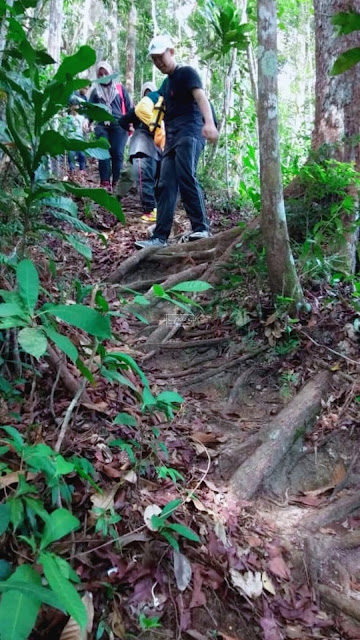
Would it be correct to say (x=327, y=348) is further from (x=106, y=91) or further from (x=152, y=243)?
(x=106, y=91)

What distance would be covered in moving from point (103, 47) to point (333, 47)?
14.3m

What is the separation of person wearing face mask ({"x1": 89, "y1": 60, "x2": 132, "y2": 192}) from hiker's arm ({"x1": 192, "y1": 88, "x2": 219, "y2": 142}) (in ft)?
9.33

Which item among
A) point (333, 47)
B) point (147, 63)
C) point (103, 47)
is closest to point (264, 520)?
point (333, 47)

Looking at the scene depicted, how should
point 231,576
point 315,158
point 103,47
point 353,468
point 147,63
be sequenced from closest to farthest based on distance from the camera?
1. point 231,576
2. point 353,468
3. point 315,158
4. point 103,47
5. point 147,63

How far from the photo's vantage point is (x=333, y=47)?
13.8 ft

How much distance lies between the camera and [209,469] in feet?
8.00

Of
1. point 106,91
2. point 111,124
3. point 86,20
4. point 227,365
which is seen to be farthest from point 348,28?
point 86,20

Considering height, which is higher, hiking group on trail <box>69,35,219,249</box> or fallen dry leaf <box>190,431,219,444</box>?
hiking group on trail <box>69,35,219,249</box>

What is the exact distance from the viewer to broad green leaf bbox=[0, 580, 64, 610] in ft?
3.74

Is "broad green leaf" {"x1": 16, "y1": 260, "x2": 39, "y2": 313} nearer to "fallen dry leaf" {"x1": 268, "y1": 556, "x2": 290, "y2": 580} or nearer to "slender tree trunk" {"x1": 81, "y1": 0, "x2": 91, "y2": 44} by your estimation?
"fallen dry leaf" {"x1": 268, "y1": 556, "x2": 290, "y2": 580}

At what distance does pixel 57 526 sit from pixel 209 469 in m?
1.23

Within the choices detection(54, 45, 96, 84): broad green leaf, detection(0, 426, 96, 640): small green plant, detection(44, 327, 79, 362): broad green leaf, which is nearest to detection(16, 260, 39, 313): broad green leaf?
detection(44, 327, 79, 362): broad green leaf

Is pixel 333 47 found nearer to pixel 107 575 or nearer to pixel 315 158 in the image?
pixel 315 158

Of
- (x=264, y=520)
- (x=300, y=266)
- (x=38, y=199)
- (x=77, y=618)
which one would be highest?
(x=38, y=199)
